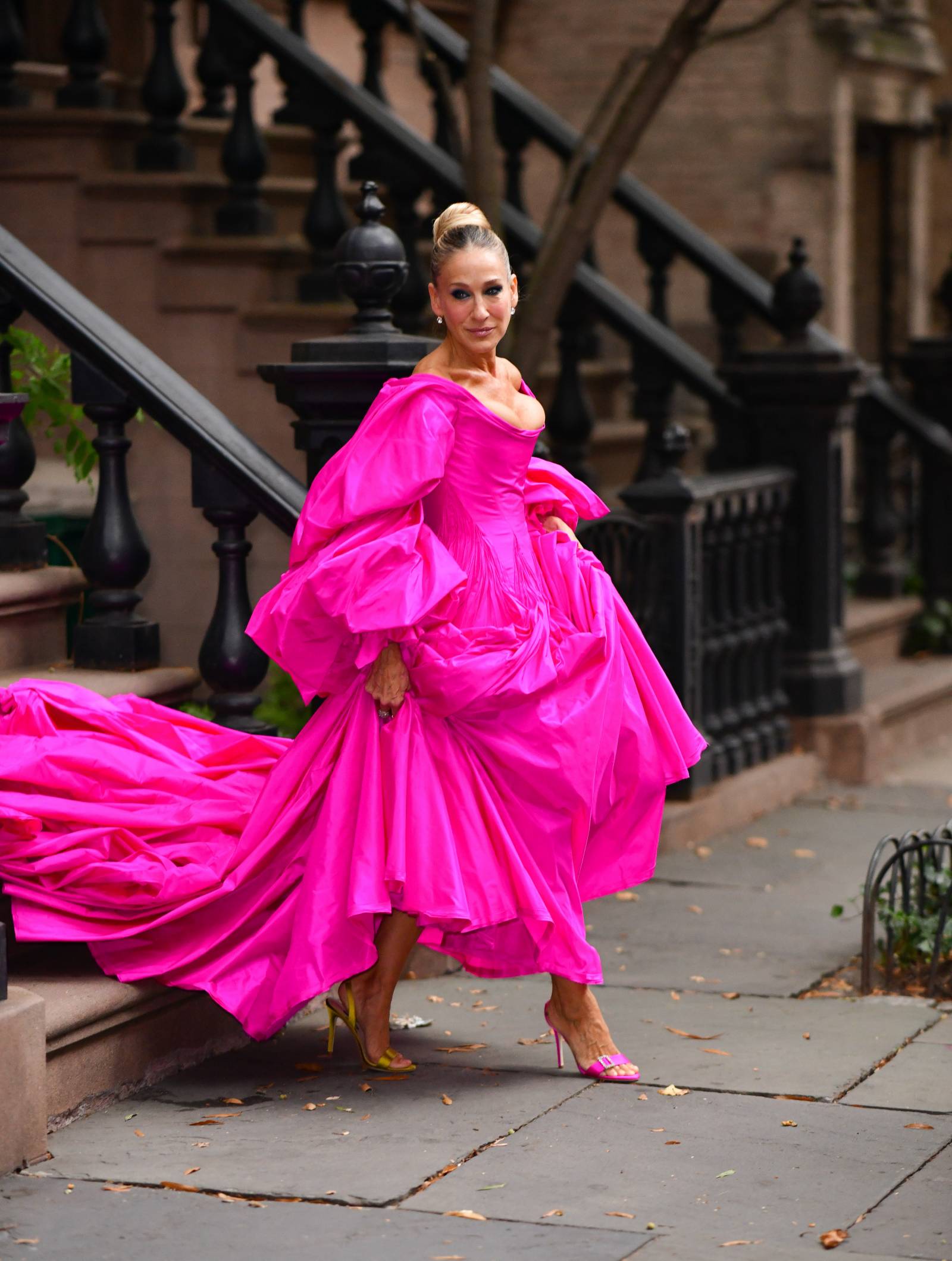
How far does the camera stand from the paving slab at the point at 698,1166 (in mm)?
3910

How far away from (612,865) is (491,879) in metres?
0.43

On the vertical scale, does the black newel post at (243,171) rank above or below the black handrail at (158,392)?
above

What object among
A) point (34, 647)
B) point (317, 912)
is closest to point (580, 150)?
point (34, 647)

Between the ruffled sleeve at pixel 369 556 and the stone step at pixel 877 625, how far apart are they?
5.44 m

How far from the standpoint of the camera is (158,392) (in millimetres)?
5629

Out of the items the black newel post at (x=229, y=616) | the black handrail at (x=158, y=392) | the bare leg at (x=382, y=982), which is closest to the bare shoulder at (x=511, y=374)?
the black handrail at (x=158, y=392)

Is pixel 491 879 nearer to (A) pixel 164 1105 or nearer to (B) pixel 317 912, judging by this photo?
(B) pixel 317 912

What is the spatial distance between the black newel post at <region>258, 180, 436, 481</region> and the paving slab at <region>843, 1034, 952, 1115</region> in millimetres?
2130

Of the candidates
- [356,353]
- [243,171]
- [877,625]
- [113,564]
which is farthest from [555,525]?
[877,625]

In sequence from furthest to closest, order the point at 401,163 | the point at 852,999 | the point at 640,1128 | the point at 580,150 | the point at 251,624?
the point at 401,163 → the point at 580,150 → the point at 852,999 → the point at 251,624 → the point at 640,1128

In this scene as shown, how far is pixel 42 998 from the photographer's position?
4.25 m

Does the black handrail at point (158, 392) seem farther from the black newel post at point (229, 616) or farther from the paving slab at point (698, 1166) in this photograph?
the paving slab at point (698, 1166)

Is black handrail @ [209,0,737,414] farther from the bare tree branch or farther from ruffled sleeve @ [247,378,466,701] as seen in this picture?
ruffled sleeve @ [247,378,466,701]

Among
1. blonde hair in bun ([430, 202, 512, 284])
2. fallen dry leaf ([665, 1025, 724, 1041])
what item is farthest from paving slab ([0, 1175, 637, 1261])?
blonde hair in bun ([430, 202, 512, 284])
